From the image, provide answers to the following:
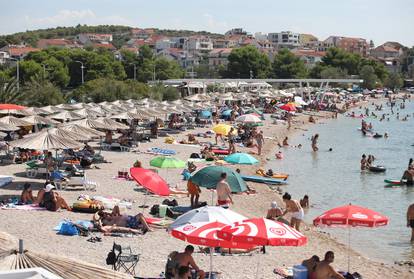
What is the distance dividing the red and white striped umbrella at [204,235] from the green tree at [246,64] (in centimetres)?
8903

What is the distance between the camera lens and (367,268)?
13633 mm

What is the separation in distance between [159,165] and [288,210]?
4.31 metres

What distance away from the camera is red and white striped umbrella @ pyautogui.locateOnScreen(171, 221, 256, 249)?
→ 30.8 feet

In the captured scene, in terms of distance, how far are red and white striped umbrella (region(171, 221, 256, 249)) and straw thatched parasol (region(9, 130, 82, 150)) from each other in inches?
316

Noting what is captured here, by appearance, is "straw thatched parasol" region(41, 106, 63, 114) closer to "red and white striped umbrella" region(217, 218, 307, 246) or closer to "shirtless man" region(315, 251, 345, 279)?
"red and white striped umbrella" region(217, 218, 307, 246)

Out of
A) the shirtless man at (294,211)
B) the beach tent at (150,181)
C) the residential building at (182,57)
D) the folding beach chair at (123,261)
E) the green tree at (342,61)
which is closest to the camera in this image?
the folding beach chair at (123,261)

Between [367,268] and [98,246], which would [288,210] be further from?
[98,246]

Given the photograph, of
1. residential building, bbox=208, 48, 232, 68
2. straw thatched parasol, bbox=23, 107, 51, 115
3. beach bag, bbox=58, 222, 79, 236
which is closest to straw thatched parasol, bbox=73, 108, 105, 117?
straw thatched parasol, bbox=23, 107, 51, 115

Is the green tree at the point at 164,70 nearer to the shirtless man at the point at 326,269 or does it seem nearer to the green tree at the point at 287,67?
the green tree at the point at 287,67

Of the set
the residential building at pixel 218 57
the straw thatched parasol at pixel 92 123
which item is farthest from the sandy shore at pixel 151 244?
the residential building at pixel 218 57

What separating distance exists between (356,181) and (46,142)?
48.0 ft

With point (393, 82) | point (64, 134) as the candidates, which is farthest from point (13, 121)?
point (393, 82)

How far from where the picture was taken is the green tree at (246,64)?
99.1m

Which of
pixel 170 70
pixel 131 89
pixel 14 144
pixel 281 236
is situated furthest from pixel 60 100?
pixel 170 70
